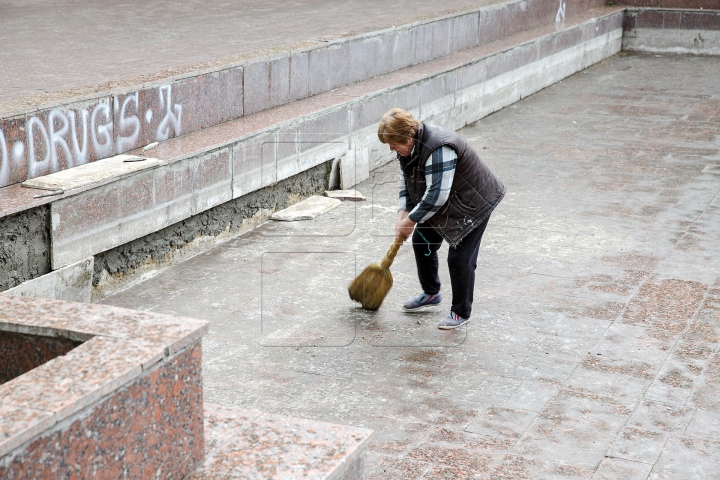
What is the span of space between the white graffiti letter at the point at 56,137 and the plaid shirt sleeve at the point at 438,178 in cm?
246

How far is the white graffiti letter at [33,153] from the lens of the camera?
588cm

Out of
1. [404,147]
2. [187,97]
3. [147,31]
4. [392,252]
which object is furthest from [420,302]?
[147,31]

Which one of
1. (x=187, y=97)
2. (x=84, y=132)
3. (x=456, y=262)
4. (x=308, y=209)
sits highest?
(x=187, y=97)

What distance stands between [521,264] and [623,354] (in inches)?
65.1

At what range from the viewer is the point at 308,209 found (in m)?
8.15

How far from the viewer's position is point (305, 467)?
3.12m

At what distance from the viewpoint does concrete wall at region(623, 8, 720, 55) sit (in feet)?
56.4

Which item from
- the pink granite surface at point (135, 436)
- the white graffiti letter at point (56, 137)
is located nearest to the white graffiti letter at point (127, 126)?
the white graffiti letter at point (56, 137)

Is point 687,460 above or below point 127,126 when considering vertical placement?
below

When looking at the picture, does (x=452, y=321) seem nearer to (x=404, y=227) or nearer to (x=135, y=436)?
(x=404, y=227)

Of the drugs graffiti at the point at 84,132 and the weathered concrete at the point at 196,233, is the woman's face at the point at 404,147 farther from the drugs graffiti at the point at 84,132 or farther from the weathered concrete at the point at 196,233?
the drugs graffiti at the point at 84,132

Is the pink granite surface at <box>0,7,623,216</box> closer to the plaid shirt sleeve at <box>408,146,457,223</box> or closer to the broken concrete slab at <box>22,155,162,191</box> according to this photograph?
the broken concrete slab at <box>22,155,162,191</box>

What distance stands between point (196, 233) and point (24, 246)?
71.3 inches

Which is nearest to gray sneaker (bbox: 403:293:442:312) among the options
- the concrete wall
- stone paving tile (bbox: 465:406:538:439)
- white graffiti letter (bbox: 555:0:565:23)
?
stone paving tile (bbox: 465:406:538:439)
